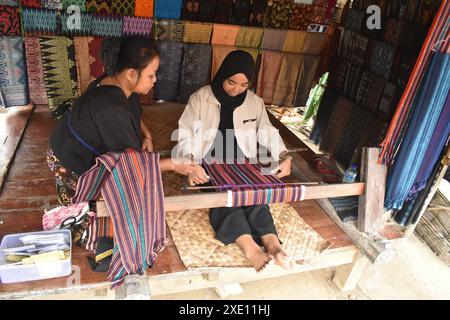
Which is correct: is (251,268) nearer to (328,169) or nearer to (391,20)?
(328,169)

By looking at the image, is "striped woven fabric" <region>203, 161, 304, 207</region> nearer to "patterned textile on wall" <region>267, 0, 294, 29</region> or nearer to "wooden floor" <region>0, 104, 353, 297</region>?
"wooden floor" <region>0, 104, 353, 297</region>

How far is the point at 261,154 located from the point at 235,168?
0.46 m

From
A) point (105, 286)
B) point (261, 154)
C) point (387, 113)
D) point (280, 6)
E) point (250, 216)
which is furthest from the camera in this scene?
point (280, 6)

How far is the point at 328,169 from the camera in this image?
3072mm

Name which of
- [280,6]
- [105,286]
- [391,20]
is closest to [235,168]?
[105,286]

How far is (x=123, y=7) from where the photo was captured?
349 cm

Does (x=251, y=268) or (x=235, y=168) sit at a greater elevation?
(x=235, y=168)

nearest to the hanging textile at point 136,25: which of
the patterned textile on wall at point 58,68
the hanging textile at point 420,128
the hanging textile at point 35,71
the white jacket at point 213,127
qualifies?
the patterned textile on wall at point 58,68

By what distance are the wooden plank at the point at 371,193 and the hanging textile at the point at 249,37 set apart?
2206 mm

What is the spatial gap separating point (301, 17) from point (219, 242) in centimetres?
288

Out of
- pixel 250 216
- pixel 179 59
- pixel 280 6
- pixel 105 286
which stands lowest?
pixel 105 286

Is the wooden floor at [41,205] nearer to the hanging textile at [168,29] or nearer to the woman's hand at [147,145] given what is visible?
the woman's hand at [147,145]

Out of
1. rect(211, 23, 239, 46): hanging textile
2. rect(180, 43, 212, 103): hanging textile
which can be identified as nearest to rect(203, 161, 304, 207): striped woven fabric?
rect(180, 43, 212, 103): hanging textile

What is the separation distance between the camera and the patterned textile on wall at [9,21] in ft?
10.5
